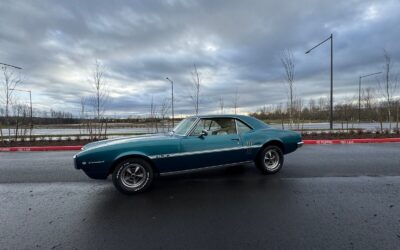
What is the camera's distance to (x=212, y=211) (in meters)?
4.09

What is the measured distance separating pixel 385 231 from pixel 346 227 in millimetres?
436

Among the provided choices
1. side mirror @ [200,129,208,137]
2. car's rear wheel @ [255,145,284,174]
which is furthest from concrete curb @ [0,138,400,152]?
side mirror @ [200,129,208,137]

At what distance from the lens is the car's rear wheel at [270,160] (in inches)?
247

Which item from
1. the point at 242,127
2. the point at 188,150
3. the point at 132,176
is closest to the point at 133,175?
the point at 132,176

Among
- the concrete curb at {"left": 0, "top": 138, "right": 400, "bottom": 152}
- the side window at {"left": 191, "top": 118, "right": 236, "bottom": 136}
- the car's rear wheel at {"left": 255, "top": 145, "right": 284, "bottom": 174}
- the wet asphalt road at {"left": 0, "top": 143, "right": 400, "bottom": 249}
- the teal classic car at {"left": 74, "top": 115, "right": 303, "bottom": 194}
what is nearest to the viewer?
the wet asphalt road at {"left": 0, "top": 143, "right": 400, "bottom": 249}

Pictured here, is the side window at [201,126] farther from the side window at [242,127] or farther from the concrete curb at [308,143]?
the concrete curb at [308,143]

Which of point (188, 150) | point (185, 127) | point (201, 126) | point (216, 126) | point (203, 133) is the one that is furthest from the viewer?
point (216, 126)

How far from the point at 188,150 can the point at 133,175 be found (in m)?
1.18

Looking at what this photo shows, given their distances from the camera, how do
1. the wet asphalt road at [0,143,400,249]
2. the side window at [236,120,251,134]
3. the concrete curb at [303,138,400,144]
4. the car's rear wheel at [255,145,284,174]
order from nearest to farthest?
the wet asphalt road at [0,143,400,249]
the side window at [236,120,251,134]
the car's rear wheel at [255,145,284,174]
the concrete curb at [303,138,400,144]

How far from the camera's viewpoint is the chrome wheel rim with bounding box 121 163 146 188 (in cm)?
507

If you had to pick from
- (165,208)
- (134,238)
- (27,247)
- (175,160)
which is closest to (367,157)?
(175,160)

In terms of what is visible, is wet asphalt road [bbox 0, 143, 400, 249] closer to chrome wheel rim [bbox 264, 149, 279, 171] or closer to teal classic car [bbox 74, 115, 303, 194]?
chrome wheel rim [bbox 264, 149, 279, 171]

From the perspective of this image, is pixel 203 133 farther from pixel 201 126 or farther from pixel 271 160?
pixel 271 160

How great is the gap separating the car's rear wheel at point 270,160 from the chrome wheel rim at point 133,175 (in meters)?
2.75
